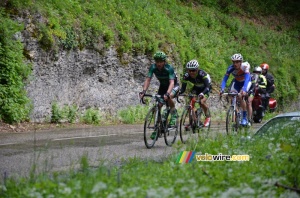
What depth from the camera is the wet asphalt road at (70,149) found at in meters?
9.27

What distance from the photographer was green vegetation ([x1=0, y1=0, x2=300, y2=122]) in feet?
59.2

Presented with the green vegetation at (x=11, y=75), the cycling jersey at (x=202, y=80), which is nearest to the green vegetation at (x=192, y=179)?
the cycling jersey at (x=202, y=80)

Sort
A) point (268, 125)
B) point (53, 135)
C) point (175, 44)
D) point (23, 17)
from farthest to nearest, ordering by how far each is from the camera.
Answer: point (175, 44) → point (23, 17) → point (53, 135) → point (268, 125)

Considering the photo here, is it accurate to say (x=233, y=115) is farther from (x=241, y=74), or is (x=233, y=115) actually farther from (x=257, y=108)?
(x=257, y=108)

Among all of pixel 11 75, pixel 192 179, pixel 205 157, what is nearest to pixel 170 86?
pixel 205 157

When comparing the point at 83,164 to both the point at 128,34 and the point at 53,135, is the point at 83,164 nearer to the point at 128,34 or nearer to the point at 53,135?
the point at 53,135

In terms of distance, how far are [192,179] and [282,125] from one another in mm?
3626

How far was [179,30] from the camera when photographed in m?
26.6

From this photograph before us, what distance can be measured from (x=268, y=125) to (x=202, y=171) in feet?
9.61

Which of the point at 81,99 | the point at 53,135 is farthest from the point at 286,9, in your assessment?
the point at 53,135

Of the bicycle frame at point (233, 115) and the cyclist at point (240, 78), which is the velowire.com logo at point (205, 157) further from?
the cyclist at point (240, 78)

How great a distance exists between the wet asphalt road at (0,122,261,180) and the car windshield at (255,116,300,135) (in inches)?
63.2

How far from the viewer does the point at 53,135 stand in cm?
1441

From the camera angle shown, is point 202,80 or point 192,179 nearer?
point 192,179
